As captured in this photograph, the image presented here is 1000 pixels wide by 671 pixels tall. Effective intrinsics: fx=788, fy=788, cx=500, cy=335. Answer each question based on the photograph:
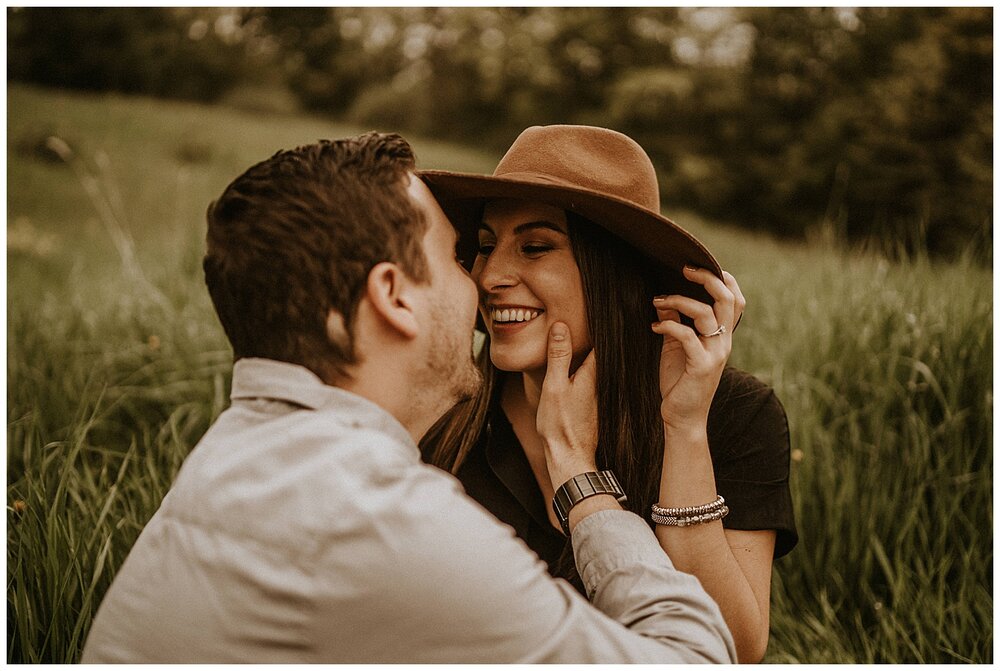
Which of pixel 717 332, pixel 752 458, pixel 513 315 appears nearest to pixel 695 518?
pixel 752 458

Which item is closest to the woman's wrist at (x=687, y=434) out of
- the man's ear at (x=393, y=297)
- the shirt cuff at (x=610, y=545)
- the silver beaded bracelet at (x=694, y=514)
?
the silver beaded bracelet at (x=694, y=514)

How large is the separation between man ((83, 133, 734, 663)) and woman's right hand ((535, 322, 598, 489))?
0.81 feet

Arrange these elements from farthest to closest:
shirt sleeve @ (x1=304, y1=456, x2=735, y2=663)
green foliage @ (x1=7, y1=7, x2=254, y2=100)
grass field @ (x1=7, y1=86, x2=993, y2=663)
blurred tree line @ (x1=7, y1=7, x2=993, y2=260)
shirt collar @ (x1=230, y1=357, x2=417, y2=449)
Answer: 1. green foliage @ (x1=7, y1=7, x2=254, y2=100)
2. blurred tree line @ (x1=7, y1=7, x2=993, y2=260)
3. grass field @ (x1=7, y1=86, x2=993, y2=663)
4. shirt collar @ (x1=230, y1=357, x2=417, y2=449)
5. shirt sleeve @ (x1=304, y1=456, x2=735, y2=663)

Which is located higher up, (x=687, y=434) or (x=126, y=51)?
(x=126, y=51)

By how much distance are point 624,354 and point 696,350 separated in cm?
28

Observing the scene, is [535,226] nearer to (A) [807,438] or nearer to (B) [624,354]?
(B) [624,354]

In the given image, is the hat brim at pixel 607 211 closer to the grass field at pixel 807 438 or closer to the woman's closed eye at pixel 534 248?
the woman's closed eye at pixel 534 248

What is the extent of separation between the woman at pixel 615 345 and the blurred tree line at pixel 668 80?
11.6 m

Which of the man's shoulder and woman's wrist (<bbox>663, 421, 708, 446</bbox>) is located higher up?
the man's shoulder

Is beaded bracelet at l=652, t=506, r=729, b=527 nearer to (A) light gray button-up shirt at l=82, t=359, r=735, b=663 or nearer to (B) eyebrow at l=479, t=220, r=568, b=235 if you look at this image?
(A) light gray button-up shirt at l=82, t=359, r=735, b=663

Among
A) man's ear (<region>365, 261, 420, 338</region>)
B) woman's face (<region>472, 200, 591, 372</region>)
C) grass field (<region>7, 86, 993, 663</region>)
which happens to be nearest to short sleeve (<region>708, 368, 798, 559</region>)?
woman's face (<region>472, 200, 591, 372</region>)

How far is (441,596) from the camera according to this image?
3.63 feet

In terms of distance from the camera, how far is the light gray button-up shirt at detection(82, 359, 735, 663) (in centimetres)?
111

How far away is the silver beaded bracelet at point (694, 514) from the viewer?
1.77 metres
